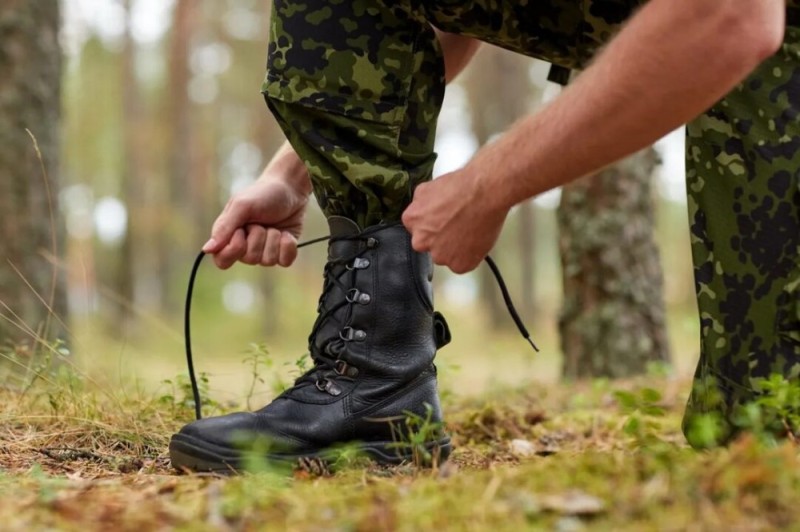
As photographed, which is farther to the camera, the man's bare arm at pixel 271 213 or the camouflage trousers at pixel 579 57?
the man's bare arm at pixel 271 213

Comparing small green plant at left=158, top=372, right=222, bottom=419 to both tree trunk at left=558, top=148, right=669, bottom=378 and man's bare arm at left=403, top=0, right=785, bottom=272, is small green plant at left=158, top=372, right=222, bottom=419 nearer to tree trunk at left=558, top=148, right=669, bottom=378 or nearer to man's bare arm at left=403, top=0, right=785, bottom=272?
man's bare arm at left=403, top=0, right=785, bottom=272

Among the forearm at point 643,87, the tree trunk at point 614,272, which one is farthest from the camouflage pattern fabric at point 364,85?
the tree trunk at point 614,272

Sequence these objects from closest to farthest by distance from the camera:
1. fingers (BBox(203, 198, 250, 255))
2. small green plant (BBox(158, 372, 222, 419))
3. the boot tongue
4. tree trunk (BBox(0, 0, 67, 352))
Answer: the boot tongue < fingers (BBox(203, 198, 250, 255)) < small green plant (BBox(158, 372, 222, 419)) < tree trunk (BBox(0, 0, 67, 352))

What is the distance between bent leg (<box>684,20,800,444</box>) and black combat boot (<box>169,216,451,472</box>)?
62 cm

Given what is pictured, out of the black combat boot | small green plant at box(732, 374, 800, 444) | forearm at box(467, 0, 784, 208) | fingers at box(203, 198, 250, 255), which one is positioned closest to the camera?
forearm at box(467, 0, 784, 208)

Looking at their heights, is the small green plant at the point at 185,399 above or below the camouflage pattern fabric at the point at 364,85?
below

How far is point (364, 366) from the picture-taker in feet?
6.19

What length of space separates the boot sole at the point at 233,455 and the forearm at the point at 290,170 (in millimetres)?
759

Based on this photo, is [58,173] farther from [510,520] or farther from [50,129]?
[510,520]

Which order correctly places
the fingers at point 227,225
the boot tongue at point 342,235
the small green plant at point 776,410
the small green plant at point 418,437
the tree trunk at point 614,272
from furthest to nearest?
the tree trunk at point 614,272
the fingers at point 227,225
the boot tongue at point 342,235
the small green plant at point 418,437
the small green plant at point 776,410

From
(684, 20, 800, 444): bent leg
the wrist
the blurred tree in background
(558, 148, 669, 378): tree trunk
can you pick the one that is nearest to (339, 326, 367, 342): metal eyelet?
the wrist

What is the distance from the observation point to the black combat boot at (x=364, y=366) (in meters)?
1.84

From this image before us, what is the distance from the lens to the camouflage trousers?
1.77 meters

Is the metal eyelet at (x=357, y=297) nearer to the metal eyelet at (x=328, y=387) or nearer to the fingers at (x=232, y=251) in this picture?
the metal eyelet at (x=328, y=387)
